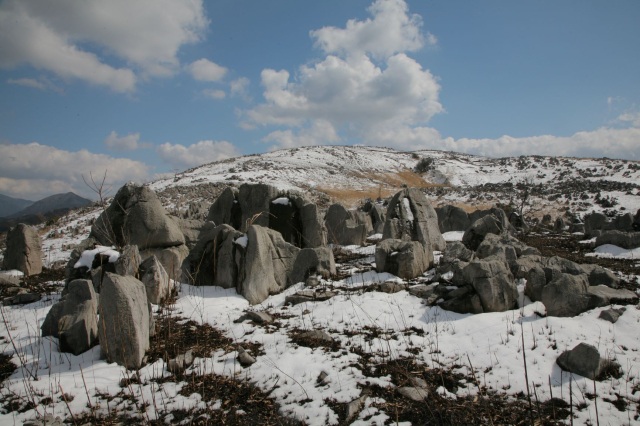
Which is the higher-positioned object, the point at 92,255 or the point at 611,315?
the point at 92,255

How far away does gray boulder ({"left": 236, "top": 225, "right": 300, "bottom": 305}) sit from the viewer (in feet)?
29.4

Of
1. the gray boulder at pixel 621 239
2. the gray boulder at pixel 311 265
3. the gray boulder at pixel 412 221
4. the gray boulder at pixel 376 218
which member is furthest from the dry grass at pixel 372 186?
the gray boulder at pixel 311 265

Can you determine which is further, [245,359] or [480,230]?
[480,230]

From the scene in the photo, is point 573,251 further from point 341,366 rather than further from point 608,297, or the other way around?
point 341,366

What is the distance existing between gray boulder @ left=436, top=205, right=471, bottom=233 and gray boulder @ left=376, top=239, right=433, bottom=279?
12074mm

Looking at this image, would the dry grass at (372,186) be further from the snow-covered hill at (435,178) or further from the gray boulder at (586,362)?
the gray boulder at (586,362)

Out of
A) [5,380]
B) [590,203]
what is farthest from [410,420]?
[590,203]

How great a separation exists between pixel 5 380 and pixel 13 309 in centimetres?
429

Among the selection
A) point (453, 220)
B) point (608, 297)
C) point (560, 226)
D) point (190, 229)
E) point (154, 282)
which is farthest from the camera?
point (453, 220)

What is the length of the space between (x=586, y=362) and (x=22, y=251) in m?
16.2

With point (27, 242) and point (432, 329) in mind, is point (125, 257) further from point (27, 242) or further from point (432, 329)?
point (27, 242)

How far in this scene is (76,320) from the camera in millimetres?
5875

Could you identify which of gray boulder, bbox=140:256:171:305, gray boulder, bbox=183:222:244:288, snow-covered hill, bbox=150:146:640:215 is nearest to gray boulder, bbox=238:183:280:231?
gray boulder, bbox=183:222:244:288

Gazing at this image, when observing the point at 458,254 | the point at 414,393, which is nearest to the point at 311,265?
the point at 458,254
